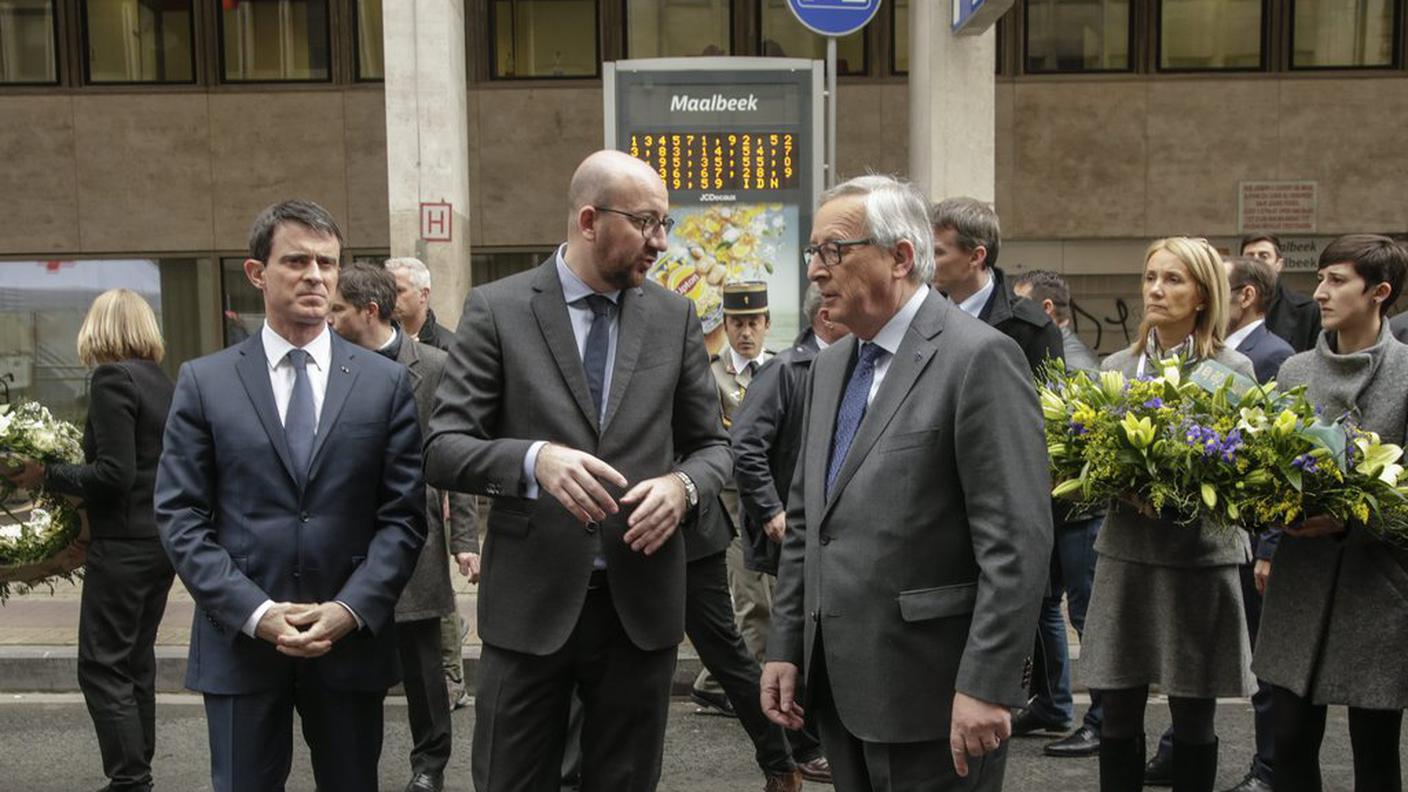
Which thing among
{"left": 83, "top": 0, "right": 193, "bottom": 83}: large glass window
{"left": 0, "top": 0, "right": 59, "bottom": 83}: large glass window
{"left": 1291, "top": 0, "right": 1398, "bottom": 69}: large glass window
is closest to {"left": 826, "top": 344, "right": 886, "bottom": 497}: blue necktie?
{"left": 83, "top": 0, "right": 193, "bottom": 83}: large glass window

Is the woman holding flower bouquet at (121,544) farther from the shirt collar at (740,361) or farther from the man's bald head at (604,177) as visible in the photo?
the shirt collar at (740,361)

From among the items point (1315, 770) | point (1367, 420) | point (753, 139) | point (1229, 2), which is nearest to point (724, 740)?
point (1315, 770)

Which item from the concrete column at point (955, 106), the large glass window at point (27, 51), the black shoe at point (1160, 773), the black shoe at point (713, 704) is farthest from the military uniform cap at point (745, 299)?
the large glass window at point (27, 51)

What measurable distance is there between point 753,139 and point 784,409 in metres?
4.41

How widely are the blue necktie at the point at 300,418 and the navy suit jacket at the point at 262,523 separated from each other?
1.0 inches

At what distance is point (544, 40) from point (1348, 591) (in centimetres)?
1221

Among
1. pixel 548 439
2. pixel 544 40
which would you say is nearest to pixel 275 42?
pixel 544 40

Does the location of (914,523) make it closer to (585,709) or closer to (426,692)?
(585,709)

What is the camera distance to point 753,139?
9.80 meters

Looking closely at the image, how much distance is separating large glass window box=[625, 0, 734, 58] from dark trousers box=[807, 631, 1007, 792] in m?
12.5

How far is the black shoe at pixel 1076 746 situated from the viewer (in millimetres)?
5922

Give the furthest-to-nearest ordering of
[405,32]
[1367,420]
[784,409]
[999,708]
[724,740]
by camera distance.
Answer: [405,32] < [724,740] < [784,409] < [1367,420] < [999,708]

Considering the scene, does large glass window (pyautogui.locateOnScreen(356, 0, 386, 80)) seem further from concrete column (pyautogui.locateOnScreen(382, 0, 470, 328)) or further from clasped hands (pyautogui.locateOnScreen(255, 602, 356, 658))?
clasped hands (pyautogui.locateOnScreen(255, 602, 356, 658))

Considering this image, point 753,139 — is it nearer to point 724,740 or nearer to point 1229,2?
point 724,740
